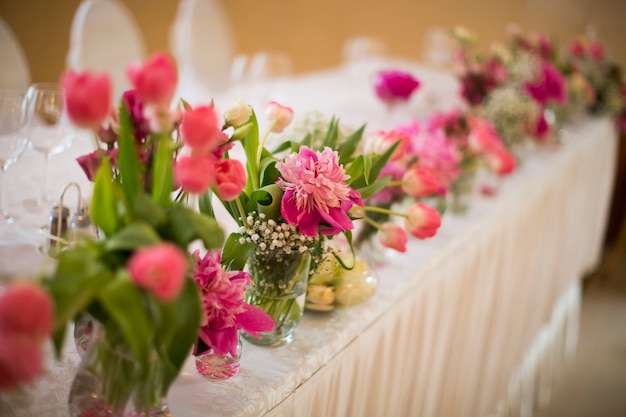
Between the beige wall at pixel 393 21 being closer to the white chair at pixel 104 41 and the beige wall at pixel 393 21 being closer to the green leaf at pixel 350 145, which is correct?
the white chair at pixel 104 41

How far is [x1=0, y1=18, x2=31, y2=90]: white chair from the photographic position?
6.90 ft

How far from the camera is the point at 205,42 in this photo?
118 inches

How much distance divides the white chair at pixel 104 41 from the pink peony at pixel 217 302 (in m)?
1.76

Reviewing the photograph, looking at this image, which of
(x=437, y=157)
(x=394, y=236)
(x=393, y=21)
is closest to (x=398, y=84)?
(x=437, y=157)

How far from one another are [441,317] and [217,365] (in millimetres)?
833

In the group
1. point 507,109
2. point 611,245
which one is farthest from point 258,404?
point 611,245

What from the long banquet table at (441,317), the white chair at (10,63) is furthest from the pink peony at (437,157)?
the white chair at (10,63)

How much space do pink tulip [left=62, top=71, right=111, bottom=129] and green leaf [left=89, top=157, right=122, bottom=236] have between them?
0.28ft

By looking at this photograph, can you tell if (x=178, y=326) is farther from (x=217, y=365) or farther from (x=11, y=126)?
(x=11, y=126)

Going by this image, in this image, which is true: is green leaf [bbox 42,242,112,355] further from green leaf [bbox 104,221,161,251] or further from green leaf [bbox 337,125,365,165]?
green leaf [bbox 337,125,365,165]

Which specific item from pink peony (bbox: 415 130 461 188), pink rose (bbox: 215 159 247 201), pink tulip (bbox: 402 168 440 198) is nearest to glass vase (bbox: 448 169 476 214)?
pink peony (bbox: 415 130 461 188)

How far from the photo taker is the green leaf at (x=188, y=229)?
23.2 inches

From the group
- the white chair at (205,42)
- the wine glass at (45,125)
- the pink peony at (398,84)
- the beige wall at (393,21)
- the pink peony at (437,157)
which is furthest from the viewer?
the beige wall at (393,21)

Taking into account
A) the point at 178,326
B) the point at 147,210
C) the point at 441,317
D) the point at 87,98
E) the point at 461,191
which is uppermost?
A: the point at 87,98
